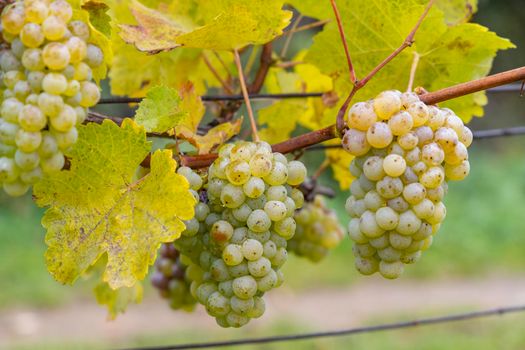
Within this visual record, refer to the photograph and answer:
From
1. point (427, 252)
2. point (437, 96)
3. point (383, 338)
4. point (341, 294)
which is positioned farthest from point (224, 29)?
point (427, 252)

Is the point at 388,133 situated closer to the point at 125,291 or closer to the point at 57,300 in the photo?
the point at 125,291

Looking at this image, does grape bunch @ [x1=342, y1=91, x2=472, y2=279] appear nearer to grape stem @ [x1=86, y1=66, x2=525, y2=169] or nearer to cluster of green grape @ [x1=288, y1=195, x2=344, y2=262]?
grape stem @ [x1=86, y1=66, x2=525, y2=169]

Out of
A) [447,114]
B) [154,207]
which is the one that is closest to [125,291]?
[154,207]

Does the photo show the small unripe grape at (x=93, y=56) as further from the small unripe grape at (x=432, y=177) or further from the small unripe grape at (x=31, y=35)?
the small unripe grape at (x=432, y=177)

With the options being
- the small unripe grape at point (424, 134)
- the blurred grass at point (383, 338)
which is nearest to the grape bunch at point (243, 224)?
the small unripe grape at point (424, 134)

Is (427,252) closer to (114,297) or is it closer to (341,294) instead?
(341,294)

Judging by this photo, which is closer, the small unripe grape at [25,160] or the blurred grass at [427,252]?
the small unripe grape at [25,160]
